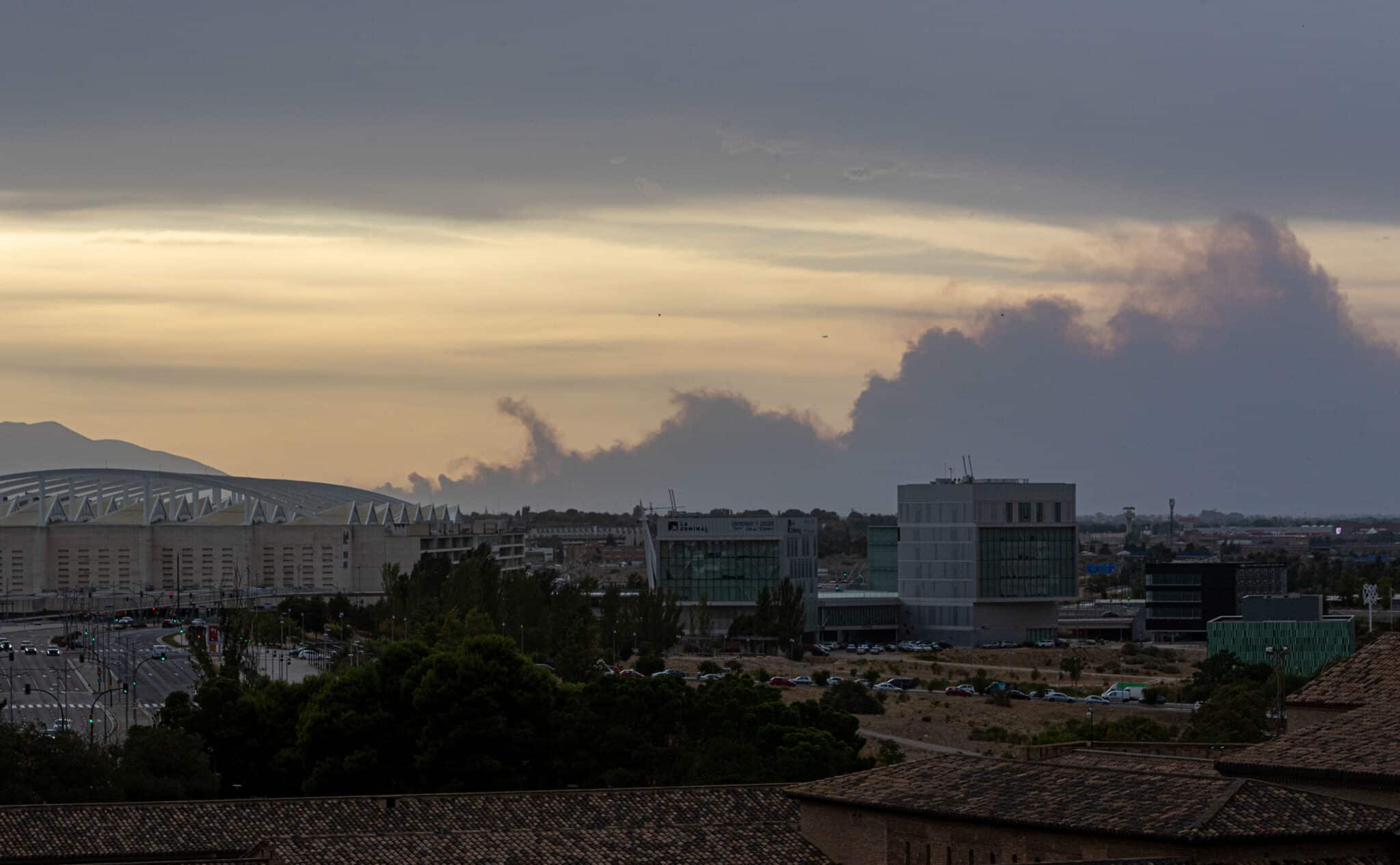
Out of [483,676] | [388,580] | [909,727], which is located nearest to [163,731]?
[483,676]

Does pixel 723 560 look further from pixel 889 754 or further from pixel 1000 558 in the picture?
pixel 889 754

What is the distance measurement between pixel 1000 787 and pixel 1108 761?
13.0 feet

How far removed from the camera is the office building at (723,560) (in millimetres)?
130375

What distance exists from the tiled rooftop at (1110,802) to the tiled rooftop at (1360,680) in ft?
13.1

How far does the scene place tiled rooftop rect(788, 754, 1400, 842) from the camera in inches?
889

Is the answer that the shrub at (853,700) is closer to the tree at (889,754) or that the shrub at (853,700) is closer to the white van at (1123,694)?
the tree at (889,754)

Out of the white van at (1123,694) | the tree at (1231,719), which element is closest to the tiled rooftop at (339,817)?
the tree at (1231,719)

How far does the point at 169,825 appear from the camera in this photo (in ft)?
98.6

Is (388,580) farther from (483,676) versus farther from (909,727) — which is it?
(483,676)

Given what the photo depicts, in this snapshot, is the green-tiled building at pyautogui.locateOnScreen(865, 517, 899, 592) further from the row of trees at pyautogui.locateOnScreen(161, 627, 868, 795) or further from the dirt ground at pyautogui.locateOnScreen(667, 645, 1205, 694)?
the row of trees at pyautogui.locateOnScreen(161, 627, 868, 795)

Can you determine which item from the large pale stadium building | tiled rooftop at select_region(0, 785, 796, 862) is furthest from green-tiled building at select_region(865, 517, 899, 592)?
tiled rooftop at select_region(0, 785, 796, 862)

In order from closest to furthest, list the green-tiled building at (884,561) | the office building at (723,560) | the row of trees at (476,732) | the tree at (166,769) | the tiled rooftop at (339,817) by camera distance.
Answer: the tiled rooftop at (339,817) → the tree at (166,769) → the row of trees at (476,732) → the office building at (723,560) → the green-tiled building at (884,561)

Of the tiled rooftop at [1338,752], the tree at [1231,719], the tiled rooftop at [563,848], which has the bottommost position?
the tree at [1231,719]

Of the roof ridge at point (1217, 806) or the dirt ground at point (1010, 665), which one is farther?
the dirt ground at point (1010, 665)
